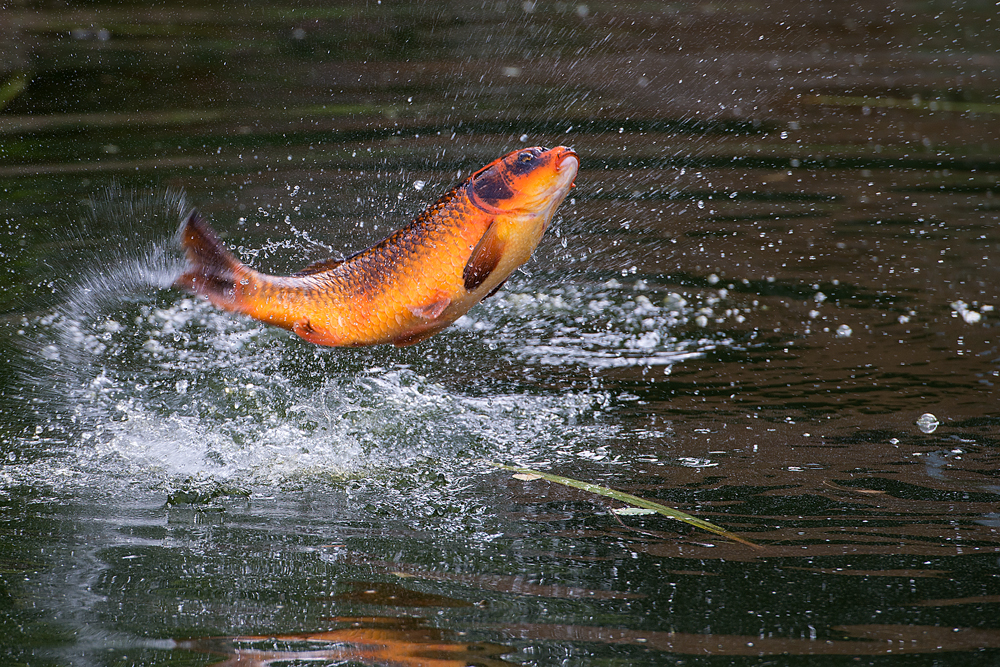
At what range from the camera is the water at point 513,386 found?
229 centimetres

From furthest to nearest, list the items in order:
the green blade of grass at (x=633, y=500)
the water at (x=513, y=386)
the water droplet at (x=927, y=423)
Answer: the water droplet at (x=927, y=423)
the green blade of grass at (x=633, y=500)
the water at (x=513, y=386)

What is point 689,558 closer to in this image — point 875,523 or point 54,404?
point 875,523

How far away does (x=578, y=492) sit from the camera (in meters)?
2.82

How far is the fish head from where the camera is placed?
2.52 metres

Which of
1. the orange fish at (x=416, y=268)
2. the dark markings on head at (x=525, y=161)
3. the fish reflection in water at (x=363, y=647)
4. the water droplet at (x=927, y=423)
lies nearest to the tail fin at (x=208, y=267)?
the orange fish at (x=416, y=268)

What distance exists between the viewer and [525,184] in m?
2.52

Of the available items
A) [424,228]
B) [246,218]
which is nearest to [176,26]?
[246,218]

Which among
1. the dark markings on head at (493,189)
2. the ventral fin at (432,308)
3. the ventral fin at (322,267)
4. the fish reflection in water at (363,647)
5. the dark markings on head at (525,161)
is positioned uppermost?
the dark markings on head at (525,161)

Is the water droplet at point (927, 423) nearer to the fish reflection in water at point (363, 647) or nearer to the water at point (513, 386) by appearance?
the water at point (513, 386)

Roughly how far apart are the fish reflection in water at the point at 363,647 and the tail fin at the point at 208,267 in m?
0.82

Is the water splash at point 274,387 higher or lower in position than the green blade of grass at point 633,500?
higher

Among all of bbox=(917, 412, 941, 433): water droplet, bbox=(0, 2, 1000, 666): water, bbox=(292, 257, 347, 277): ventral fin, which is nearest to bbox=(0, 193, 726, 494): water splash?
bbox=(0, 2, 1000, 666): water

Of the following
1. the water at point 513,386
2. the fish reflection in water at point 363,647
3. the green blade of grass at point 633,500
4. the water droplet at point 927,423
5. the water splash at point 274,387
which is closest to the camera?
the fish reflection in water at point 363,647

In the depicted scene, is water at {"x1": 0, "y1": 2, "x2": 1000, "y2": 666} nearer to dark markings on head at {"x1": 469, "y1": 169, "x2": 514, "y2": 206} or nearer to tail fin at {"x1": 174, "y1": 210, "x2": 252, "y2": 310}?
tail fin at {"x1": 174, "y1": 210, "x2": 252, "y2": 310}
